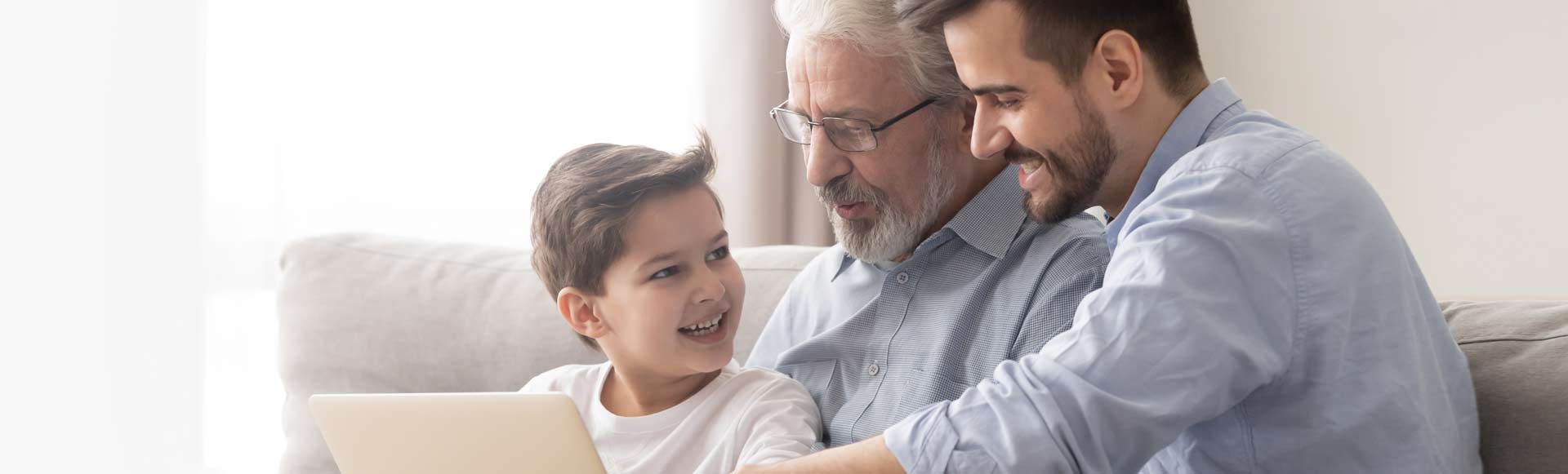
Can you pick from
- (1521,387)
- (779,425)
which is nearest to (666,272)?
(779,425)

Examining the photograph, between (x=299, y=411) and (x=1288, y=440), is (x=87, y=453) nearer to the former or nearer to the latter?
(x=299, y=411)

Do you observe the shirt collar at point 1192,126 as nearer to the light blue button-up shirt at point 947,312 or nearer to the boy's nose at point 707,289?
the light blue button-up shirt at point 947,312

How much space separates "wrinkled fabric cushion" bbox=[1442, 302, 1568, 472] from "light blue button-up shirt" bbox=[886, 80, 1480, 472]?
21cm

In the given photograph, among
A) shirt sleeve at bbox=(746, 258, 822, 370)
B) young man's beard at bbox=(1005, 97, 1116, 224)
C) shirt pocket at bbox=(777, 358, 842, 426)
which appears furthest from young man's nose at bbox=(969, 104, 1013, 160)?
shirt sleeve at bbox=(746, 258, 822, 370)

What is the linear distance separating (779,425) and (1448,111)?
5.60ft

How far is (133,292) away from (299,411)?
743 mm

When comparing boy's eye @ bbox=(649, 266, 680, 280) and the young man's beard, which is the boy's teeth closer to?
boy's eye @ bbox=(649, 266, 680, 280)

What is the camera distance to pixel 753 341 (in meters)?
1.96

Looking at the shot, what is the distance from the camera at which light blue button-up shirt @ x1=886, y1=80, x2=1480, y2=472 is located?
0.93 metres

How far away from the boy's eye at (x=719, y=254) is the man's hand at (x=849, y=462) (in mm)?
512

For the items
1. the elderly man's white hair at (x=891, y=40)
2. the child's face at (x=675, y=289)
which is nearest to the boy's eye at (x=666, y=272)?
the child's face at (x=675, y=289)

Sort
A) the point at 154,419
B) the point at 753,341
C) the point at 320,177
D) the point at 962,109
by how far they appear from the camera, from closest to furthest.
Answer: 1. the point at 962,109
2. the point at 753,341
3. the point at 154,419
4. the point at 320,177

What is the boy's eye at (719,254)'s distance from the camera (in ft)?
Result: 5.05

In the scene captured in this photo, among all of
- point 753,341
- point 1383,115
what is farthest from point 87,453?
point 1383,115
